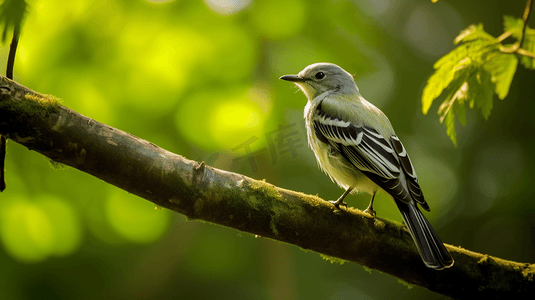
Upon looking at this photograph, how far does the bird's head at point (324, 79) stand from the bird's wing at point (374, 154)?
911 mm

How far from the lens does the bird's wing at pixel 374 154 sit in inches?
138

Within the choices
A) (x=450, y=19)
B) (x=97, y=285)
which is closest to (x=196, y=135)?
(x=97, y=285)

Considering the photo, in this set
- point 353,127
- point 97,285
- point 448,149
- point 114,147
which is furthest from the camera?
point 448,149

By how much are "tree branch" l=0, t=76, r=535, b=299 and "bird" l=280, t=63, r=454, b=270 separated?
23 centimetres

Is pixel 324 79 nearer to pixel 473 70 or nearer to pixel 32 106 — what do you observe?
pixel 473 70

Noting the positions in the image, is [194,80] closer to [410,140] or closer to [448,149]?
[410,140]

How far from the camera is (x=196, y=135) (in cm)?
461

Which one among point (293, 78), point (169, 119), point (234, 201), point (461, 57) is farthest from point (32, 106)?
point (293, 78)

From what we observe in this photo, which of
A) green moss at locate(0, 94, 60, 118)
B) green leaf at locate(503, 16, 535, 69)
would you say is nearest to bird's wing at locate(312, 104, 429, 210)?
green leaf at locate(503, 16, 535, 69)

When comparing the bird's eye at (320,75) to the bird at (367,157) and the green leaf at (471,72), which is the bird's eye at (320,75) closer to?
the bird at (367,157)

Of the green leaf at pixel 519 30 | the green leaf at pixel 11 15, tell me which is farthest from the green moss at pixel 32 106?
the green leaf at pixel 519 30

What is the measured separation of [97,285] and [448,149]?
6.60m

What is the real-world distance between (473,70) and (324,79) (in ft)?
6.97

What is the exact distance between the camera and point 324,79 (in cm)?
502
